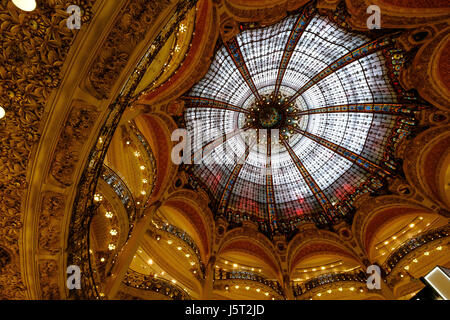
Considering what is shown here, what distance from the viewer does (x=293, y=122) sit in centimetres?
1573

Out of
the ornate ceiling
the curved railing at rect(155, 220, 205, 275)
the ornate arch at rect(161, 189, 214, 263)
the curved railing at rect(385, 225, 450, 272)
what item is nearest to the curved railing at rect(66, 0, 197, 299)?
the ornate ceiling

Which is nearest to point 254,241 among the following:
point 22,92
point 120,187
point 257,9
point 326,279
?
point 326,279

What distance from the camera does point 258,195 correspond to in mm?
16531

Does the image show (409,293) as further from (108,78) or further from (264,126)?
(108,78)

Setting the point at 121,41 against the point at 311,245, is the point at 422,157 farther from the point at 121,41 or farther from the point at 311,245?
the point at 121,41

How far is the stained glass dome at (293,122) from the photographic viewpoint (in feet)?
41.6

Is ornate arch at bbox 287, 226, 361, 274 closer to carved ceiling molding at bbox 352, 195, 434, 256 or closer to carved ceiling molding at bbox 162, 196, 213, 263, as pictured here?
carved ceiling molding at bbox 352, 195, 434, 256

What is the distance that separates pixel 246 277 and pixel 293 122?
414 inches

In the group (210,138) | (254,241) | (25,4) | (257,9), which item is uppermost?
(257,9)

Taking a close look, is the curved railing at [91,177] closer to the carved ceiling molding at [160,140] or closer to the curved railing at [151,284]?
the curved railing at [151,284]

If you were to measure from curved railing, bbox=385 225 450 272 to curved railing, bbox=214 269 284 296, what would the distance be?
6286mm

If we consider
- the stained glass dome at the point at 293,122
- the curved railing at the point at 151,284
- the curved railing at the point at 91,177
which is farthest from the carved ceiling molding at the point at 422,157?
the curved railing at the point at 151,284

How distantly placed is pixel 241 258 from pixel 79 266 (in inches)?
483

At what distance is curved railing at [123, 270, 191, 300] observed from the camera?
1001 centimetres
